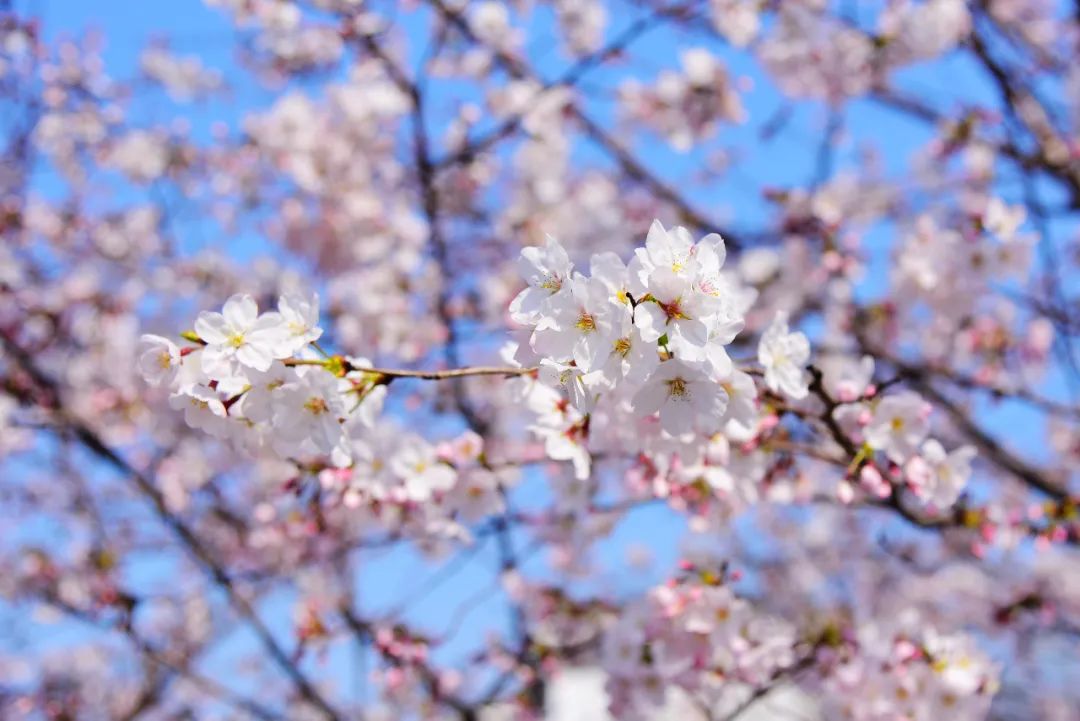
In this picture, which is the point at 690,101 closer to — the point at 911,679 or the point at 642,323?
the point at 911,679

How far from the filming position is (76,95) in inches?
260

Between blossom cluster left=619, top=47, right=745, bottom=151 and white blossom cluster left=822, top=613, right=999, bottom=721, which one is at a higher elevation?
blossom cluster left=619, top=47, right=745, bottom=151

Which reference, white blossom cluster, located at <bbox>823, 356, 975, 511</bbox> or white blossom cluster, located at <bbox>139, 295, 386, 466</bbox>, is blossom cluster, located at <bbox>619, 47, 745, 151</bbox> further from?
white blossom cluster, located at <bbox>139, 295, 386, 466</bbox>

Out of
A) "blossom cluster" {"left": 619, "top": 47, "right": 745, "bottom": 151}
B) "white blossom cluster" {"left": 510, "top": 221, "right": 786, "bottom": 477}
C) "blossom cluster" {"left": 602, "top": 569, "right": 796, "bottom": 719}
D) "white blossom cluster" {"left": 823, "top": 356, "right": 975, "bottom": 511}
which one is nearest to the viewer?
"white blossom cluster" {"left": 510, "top": 221, "right": 786, "bottom": 477}

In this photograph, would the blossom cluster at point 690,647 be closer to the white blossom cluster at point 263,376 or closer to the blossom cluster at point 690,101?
the white blossom cluster at point 263,376

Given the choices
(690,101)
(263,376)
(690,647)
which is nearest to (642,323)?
(263,376)

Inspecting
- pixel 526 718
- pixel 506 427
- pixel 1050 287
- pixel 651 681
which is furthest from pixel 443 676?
pixel 1050 287

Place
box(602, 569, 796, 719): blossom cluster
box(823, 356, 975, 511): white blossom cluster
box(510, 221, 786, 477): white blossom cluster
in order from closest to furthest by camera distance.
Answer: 1. box(510, 221, 786, 477): white blossom cluster
2. box(823, 356, 975, 511): white blossom cluster
3. box(602, 569, 796, 719): blossom cluster

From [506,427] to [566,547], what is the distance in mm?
2354

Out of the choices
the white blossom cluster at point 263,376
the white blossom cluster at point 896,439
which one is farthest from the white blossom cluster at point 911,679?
the white blossom cluster at point 263,376

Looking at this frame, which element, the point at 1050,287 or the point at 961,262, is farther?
the point at 1050,287

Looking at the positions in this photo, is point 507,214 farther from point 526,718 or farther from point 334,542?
point 526,718

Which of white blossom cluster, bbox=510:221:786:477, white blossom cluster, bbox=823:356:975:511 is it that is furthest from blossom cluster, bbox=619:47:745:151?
white blossom cluster, bbox=510:221:786:477

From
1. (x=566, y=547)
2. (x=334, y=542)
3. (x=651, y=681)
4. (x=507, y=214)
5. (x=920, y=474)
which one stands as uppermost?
(x=920, y=474)
